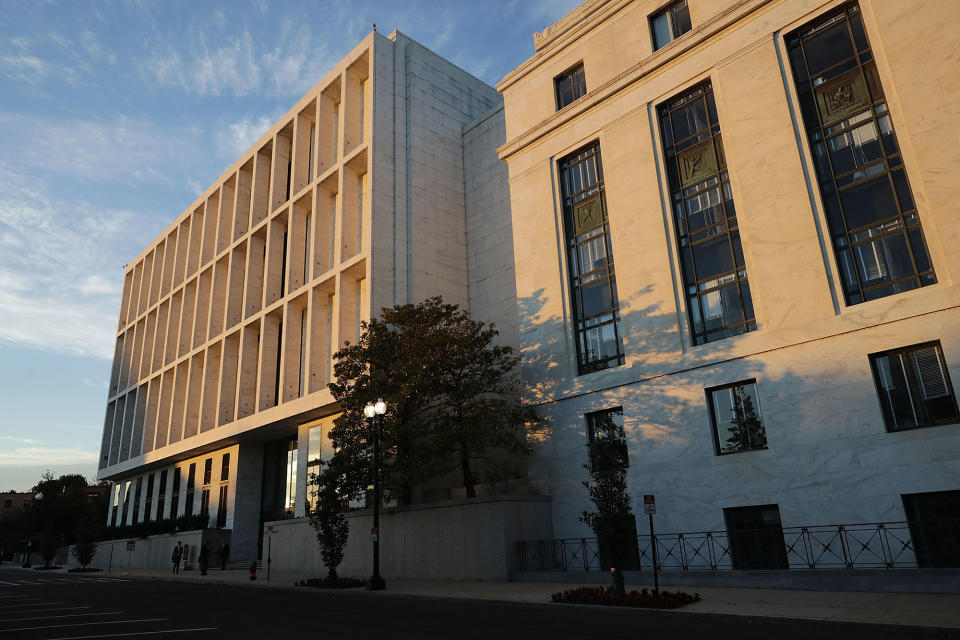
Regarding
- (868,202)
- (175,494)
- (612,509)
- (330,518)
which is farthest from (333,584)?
(175,494)

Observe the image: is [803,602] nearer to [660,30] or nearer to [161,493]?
[660,30]

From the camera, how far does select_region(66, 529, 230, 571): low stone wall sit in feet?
137

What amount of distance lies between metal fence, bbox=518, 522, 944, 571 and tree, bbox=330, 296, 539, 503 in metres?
4.12

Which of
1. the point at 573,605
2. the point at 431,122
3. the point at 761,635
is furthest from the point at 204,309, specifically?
the point at 761,635

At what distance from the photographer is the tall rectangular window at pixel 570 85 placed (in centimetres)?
3019

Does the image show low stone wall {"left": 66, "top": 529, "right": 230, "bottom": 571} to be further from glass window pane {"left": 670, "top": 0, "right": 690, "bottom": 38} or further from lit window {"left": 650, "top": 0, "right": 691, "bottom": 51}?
glass window pane {"left": 670, "top": 0, "right": 690, "bottom": 38}

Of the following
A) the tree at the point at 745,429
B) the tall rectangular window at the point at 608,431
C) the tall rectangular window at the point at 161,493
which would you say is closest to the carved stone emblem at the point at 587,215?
the tall rectangular window at the point at 608,431

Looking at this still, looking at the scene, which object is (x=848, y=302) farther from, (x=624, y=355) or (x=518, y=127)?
(x=518, y=127)

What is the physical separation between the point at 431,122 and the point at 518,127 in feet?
34.9

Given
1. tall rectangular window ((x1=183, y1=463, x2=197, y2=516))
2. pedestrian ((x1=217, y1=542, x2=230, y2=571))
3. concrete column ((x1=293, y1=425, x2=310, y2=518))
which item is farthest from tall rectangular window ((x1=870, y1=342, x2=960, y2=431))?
tall rectangular window ((x1=183, y1=463, x2=197, y2=516))

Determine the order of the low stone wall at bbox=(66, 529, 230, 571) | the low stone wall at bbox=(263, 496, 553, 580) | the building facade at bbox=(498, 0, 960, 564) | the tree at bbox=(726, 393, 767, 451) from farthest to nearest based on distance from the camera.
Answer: the low stone wall at bbox=(66, 529, 230, 571) < the low stone wall at bbox=(263, 496, 553, 580) < the tree at bbox=(726, 393, 767, 451) < the building facade at bbox=(498, 0, 960, 564)

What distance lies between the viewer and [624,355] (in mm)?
25484

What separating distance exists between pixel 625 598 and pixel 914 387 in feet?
34.1

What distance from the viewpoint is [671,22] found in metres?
27.0
